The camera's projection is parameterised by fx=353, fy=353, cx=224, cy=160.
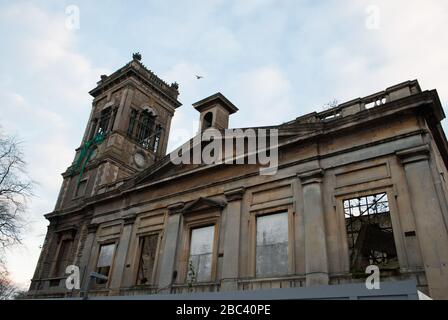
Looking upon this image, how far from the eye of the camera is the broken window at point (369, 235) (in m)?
9.93

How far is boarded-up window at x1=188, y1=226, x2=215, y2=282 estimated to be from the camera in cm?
1275

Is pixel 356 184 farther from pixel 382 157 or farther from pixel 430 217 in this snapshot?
pixel 430 217

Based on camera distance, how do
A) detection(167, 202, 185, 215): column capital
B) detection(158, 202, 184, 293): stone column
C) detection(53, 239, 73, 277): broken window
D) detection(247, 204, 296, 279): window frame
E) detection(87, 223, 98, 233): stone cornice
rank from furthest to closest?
detection(53, 239, 73, 277): broken window, detection(87, 223, 98, 233): stone cornice, detection(167, 202, 185, 215): column capital, detection(158, 202, 184, 293): stone column, detection(247, 204, 296, 279): window frame

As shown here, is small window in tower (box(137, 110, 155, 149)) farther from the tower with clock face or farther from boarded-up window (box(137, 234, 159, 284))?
boarded-up window (box(137, 234, 159, 284))

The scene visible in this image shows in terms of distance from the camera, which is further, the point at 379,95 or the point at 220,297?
the point at 379,95

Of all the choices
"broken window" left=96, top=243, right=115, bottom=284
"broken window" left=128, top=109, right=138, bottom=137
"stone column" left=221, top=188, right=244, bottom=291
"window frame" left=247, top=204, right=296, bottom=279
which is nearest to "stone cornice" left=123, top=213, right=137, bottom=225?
"broken window" left=96, top=243, right=115, bottom=284

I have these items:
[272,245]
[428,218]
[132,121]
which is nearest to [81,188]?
[132,121]

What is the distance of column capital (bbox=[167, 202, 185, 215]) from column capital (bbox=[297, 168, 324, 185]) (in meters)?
5.36

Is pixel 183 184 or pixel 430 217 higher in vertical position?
pixel 183 184

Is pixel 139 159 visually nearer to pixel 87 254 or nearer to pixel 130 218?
pixel 87 254
